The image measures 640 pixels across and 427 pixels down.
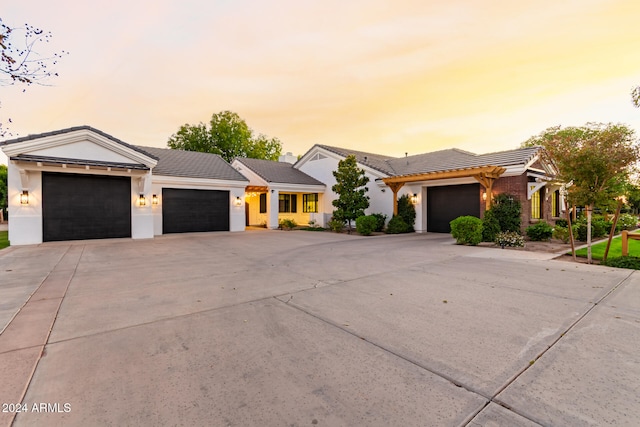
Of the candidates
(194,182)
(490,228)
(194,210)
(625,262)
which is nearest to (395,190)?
(490,228)

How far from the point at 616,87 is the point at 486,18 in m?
8.26

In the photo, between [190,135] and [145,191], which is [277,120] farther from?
[190,135]

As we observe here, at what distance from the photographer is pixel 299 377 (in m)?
2.34

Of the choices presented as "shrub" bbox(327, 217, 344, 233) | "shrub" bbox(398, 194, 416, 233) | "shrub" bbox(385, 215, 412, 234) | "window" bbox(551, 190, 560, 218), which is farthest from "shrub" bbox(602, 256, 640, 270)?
"shrub" bbox(327, 217, 344, 233)

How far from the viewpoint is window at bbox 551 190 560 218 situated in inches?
624

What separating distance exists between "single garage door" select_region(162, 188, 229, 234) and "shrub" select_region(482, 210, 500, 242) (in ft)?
47.0

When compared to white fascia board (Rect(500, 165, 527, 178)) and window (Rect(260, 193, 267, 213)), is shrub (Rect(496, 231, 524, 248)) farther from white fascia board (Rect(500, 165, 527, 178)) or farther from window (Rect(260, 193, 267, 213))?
window (Rect(260, 193, 267, 213))

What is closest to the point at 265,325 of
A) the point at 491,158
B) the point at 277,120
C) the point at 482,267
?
the point at 482,267

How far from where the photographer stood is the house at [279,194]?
19.7m

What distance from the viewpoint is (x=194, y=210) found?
53.5 ft

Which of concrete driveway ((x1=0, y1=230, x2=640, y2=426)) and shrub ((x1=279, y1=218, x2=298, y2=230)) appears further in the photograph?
shrub ((x1=279, y1=218, x2=298, y2=230))

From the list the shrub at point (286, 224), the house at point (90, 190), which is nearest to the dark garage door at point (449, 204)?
the shrub at point (286, 224)

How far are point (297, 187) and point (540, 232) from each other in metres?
14.3

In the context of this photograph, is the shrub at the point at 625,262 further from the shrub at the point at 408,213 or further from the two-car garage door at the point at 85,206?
the two-car garage door at the point at 85,206
